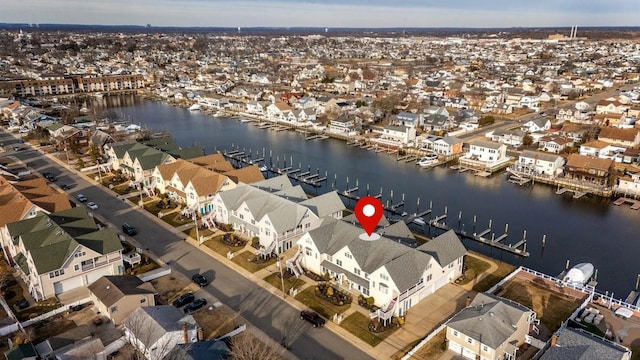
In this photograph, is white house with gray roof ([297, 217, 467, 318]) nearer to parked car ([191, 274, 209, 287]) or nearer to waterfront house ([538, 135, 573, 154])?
parked car ([191, 274, 209, 287])

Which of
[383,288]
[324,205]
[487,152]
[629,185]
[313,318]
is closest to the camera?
[313,318]

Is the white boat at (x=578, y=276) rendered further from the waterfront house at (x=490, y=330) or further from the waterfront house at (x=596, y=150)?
the waterfront house at (x=596, y=150)

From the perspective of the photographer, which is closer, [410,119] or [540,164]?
[540,164]

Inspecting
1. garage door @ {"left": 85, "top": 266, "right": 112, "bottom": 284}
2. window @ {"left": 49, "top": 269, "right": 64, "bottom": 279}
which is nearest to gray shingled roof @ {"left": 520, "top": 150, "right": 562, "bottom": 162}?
garage door @ {"left": 85, "top": 266, "right": 112, "bottom": 284}

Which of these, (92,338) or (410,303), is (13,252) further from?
(410,303)

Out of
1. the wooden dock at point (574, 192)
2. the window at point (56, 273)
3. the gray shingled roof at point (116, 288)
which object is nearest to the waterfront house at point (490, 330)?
the gray shingled roof at point (116, 288)

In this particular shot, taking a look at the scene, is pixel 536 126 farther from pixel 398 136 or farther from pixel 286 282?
pixel 286 282

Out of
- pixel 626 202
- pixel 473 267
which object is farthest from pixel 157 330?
pixel 626 202
